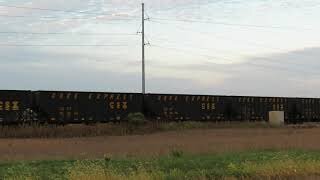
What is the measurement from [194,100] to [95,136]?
13616 millimetres

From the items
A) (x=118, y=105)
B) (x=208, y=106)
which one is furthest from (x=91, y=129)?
(x=208, y=106)

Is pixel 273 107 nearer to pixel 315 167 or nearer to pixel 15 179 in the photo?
pixel 315 167

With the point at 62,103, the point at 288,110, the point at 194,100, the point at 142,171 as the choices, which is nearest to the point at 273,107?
the point at 288,110

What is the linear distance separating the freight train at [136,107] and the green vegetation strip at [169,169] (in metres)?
18.8

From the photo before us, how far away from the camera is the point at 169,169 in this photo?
15812 millimetres

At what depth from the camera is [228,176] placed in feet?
48.2

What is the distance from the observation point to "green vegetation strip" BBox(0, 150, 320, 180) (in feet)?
45.8

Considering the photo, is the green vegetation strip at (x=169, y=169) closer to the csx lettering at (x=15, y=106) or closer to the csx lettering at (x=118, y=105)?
the csx lettering at (x=15, y=106)

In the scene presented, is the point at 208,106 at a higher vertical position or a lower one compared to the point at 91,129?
higher

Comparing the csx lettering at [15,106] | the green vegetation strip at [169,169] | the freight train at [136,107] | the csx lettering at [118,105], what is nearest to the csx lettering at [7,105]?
the freight train at [136,107]

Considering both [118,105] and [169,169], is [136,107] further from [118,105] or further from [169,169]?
[169,169]

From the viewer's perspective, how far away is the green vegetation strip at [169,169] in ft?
45.8

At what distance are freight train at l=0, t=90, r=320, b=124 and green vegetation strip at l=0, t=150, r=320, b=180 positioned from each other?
742 inches

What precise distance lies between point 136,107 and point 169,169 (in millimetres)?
27857
